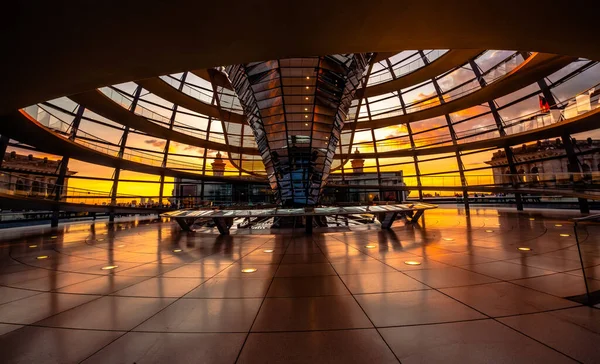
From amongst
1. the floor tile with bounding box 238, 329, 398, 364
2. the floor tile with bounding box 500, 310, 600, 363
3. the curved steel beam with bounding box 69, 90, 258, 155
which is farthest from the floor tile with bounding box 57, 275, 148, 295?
the curved steel beam with bounding box 69, 90, 258, 155

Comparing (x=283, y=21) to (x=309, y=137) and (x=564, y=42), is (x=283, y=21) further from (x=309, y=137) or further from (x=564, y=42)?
(x=309, y=137)

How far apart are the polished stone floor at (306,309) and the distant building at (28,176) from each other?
359 inches

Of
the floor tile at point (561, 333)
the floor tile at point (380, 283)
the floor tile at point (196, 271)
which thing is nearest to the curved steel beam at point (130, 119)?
the floor tile at point (196, 271)

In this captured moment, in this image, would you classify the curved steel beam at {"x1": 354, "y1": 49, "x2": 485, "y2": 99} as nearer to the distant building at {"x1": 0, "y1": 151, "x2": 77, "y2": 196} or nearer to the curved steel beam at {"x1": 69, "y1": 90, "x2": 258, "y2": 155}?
the curved steel beam at {"x1": 69, "y1": 90, "x2": 258, "y2": 155}

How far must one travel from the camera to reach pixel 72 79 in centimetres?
525

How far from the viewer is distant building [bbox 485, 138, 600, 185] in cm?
1581

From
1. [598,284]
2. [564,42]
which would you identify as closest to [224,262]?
[598,284]

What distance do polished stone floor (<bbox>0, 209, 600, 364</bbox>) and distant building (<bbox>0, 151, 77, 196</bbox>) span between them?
913 cm

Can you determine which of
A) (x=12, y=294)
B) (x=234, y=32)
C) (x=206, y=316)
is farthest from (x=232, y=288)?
(x=234, y=32)

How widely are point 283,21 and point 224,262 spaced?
557cm

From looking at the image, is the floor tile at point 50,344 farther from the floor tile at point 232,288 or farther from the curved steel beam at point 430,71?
the curved steel beam at point 430,71

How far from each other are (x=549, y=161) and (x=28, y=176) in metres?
43.1

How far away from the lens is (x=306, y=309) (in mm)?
3422

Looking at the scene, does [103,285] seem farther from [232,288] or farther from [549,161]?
[549,161]
